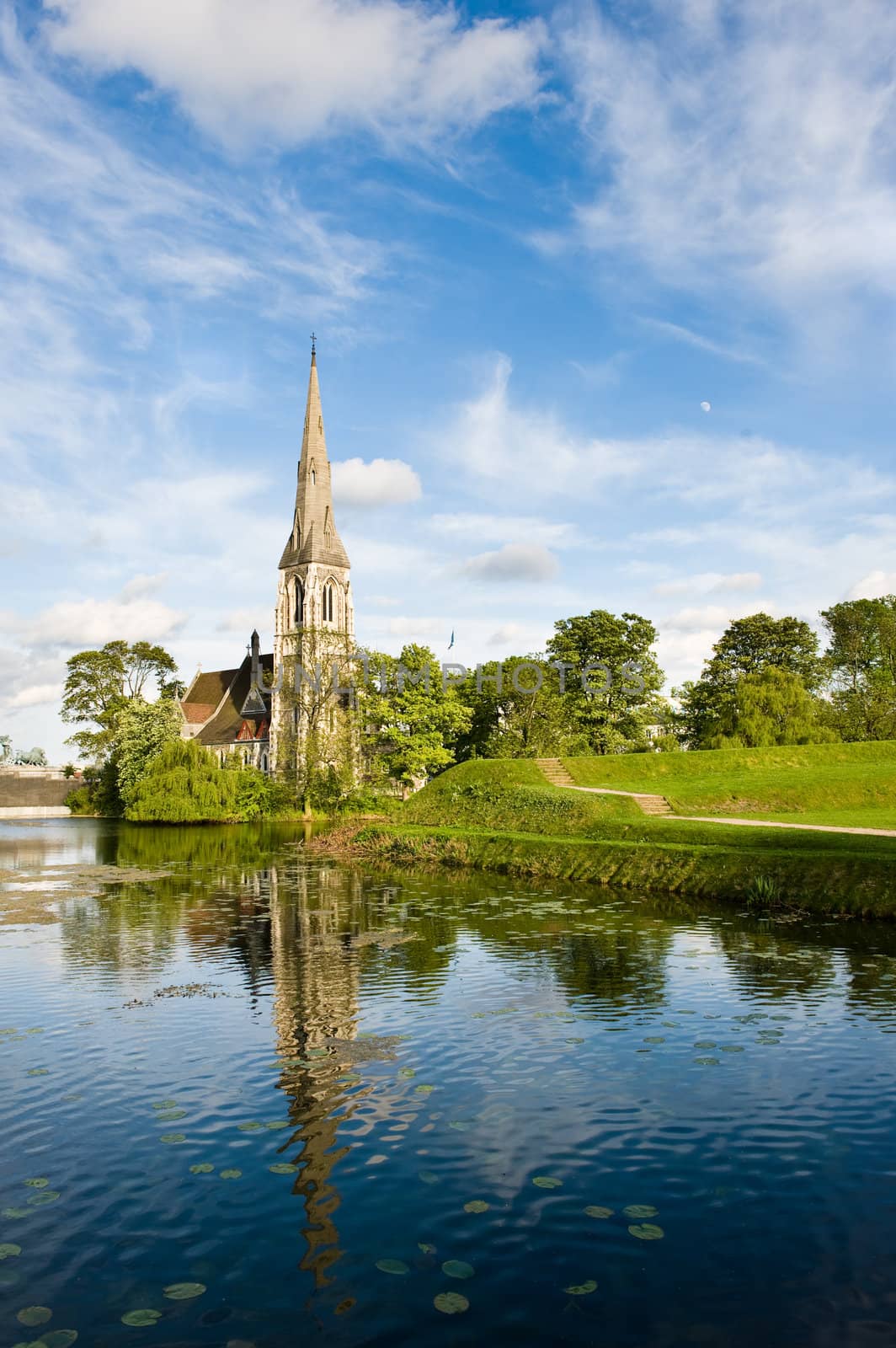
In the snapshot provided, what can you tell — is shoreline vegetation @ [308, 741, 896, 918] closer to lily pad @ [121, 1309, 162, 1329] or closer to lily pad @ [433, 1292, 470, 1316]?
lily pad @ [433, 1292, 470, 1316]

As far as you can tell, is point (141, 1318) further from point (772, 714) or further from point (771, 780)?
point (772, 714)

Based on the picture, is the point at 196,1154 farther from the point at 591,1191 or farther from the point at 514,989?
the point at 514,989

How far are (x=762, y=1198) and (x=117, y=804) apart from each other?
275 ft

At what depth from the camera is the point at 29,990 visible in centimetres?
1473

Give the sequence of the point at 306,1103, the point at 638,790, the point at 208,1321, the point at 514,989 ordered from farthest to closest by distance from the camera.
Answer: the point at 638,790, the point at 514,989, the point at 306,1103, the point at 208,1321

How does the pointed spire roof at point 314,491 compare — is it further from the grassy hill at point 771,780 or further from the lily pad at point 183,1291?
the lily pad at point 183,1291

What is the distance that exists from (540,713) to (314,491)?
52359 mm

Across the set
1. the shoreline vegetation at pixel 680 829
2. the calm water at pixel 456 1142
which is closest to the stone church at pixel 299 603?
the shoreline vegetation at pixel 680 829

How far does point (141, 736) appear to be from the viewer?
73688 millimetres

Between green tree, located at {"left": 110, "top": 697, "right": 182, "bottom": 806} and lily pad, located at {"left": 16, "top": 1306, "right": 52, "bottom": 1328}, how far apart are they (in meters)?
65.6

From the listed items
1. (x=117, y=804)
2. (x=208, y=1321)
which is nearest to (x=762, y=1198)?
(x=208, y=1321)

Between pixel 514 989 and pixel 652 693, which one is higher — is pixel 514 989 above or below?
below

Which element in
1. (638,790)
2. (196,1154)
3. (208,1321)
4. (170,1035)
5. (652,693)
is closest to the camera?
(208,1321)

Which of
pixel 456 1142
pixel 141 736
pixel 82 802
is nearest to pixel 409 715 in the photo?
pixel 141 736
